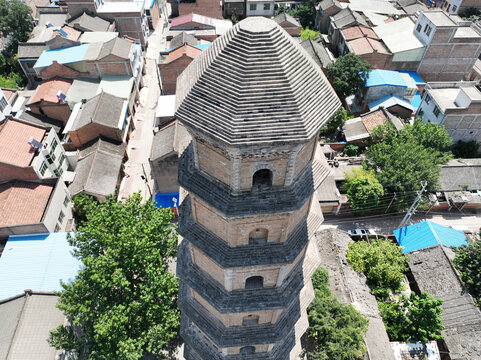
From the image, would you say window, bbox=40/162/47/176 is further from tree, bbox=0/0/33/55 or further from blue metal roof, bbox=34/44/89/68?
tree, bbox=0/0/33/55

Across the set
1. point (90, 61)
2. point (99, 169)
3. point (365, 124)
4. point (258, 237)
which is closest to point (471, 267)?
point (365, 124)

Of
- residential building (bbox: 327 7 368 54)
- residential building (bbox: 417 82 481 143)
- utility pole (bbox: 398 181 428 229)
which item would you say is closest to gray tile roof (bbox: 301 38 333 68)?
residential building (bbox: 327 7 368 54)

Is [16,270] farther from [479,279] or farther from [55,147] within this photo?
[479,279]

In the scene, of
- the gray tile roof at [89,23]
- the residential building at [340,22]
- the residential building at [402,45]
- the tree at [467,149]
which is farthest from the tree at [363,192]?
the gray tile roof at [89,23]

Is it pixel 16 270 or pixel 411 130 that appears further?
pixel 411 130

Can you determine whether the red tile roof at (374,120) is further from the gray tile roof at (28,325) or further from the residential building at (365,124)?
the gray tile roof at (28,325)

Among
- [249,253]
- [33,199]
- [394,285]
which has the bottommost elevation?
[249,253]

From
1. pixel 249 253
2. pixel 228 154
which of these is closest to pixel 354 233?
pixel 249 253
